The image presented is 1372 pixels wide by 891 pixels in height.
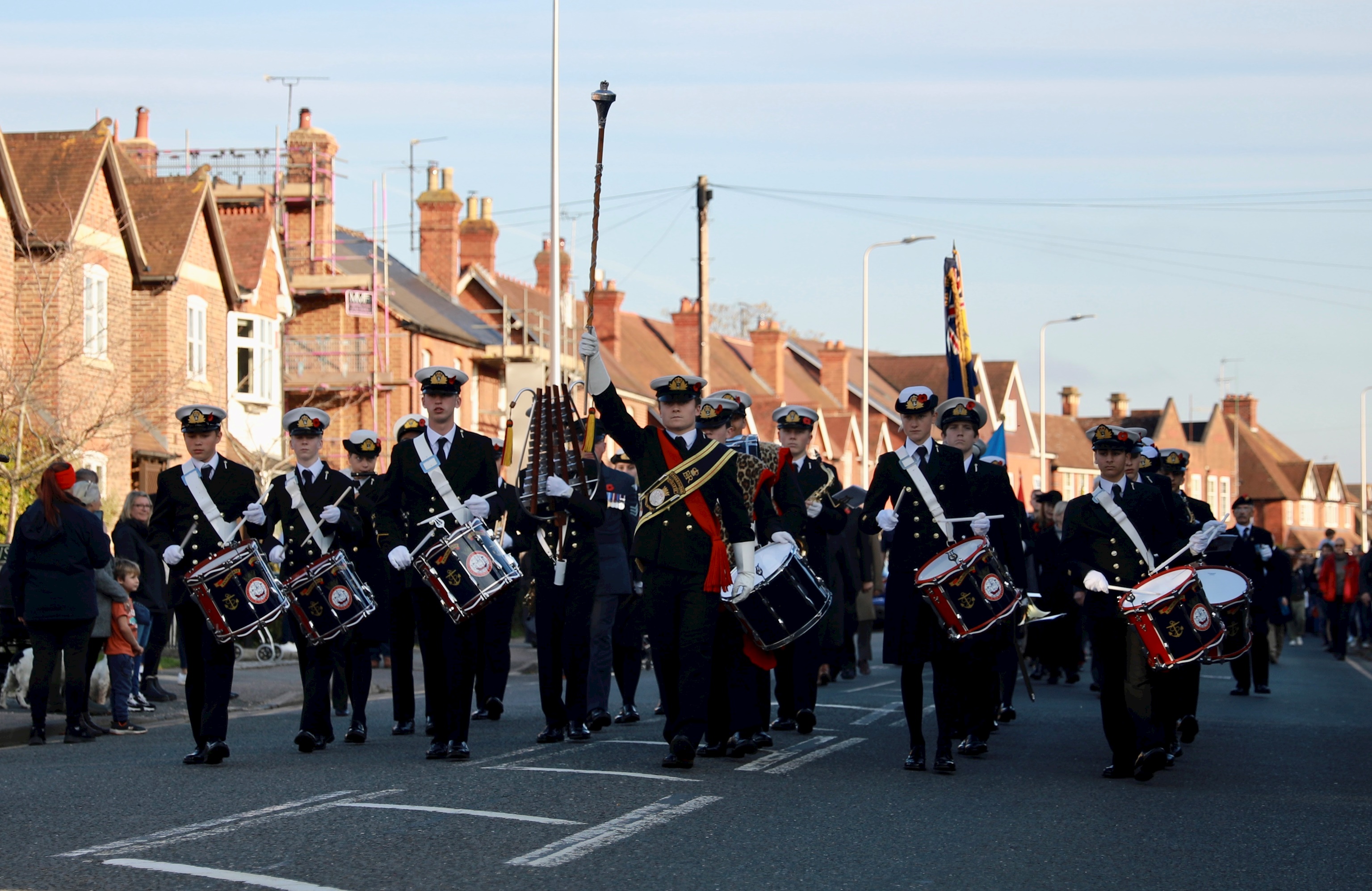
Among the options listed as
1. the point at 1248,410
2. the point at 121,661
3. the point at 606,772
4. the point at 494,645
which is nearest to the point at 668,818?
the point at 606,772

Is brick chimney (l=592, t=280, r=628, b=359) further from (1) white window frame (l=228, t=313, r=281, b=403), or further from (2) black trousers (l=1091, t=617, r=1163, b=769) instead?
(2) black trousers (l=1091, t=617, r=1163, b=769)

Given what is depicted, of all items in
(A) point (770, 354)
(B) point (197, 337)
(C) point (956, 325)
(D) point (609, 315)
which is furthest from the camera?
(A) point (770, 354)

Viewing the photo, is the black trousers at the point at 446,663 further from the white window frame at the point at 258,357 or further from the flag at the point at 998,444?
the white window frame at the point at 258,357

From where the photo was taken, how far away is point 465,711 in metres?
10.1

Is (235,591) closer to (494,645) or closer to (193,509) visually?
(193,509)

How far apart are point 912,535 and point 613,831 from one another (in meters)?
3.28

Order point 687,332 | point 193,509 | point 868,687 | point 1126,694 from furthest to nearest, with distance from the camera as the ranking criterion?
point 687,332 → point 868,687 → point 193,509 → point 1126,694

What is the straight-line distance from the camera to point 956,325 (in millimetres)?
19375

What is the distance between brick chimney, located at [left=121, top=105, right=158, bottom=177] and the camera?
139 feet

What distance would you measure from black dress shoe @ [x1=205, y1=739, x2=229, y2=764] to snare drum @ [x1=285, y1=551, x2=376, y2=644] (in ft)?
3.82

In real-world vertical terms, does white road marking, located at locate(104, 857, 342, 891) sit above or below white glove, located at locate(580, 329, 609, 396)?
below

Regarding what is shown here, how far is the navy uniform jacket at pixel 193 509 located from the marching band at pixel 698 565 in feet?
0.05

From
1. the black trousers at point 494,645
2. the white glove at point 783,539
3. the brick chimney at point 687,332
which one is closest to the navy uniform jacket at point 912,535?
the white glove at point 783,539

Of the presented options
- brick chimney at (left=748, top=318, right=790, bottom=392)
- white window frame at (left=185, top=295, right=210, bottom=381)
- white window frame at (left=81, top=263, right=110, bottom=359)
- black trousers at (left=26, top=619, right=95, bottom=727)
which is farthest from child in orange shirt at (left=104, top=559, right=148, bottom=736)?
brick chimney at (left=748, top=318, right=790, bottom=392)
